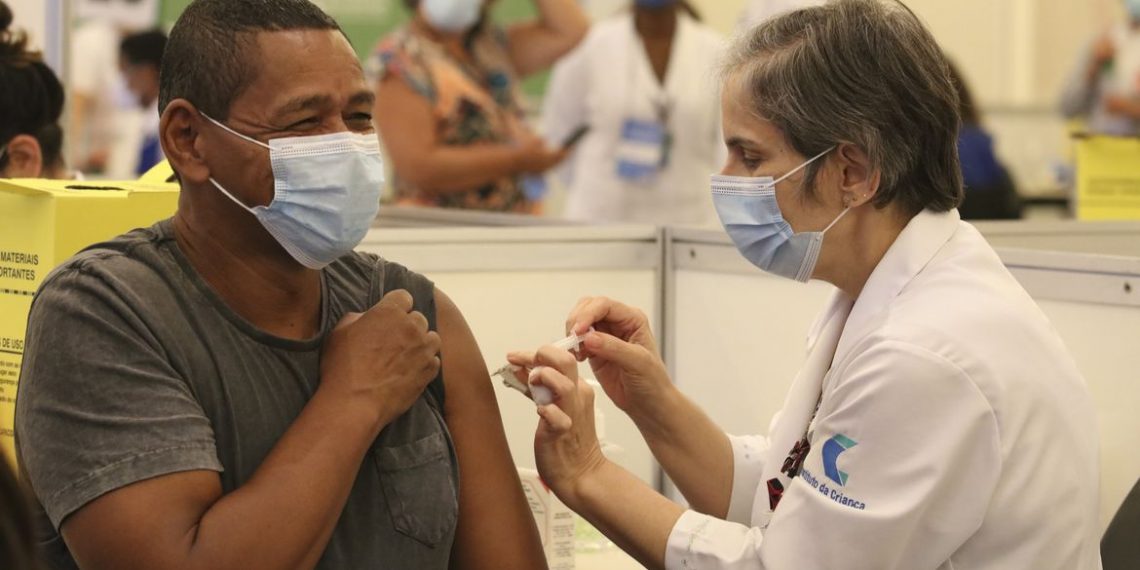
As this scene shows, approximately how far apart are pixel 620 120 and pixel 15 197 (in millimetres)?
2720

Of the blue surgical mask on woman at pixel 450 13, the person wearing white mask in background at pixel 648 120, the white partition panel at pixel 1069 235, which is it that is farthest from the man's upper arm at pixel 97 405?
the person wearing white mask in background at pixel 648 120

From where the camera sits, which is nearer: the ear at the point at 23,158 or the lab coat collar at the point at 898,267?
the lab coat collar at the point at 898,267

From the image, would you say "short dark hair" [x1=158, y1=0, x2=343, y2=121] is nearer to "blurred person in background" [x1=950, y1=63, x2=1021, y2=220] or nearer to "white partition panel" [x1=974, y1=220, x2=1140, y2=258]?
"white partition panel" [x1=974, y1=220, x2=1140, y2=258]

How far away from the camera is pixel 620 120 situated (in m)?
4.42

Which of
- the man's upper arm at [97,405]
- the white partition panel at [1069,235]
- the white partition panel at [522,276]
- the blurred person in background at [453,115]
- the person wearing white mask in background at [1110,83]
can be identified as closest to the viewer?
the man's upper arm at [97,405]

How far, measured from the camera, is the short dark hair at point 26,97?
8.04ft

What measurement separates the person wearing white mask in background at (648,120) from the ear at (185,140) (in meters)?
2.88

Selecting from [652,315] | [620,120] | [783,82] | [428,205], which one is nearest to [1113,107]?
[620,120]

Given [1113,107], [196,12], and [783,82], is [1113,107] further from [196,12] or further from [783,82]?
[196,12]

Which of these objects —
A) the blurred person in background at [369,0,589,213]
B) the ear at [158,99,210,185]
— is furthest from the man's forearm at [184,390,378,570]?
the blurred person in background at [369,0,589,213]

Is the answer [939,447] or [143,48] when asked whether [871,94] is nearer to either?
[939,447]

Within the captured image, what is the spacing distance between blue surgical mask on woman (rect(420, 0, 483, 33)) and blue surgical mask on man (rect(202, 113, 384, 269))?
2.34m

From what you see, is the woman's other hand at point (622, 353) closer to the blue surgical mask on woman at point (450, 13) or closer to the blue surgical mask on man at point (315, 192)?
the blue surgical mask on man at point (315, 192)

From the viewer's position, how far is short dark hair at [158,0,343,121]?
1477mm
